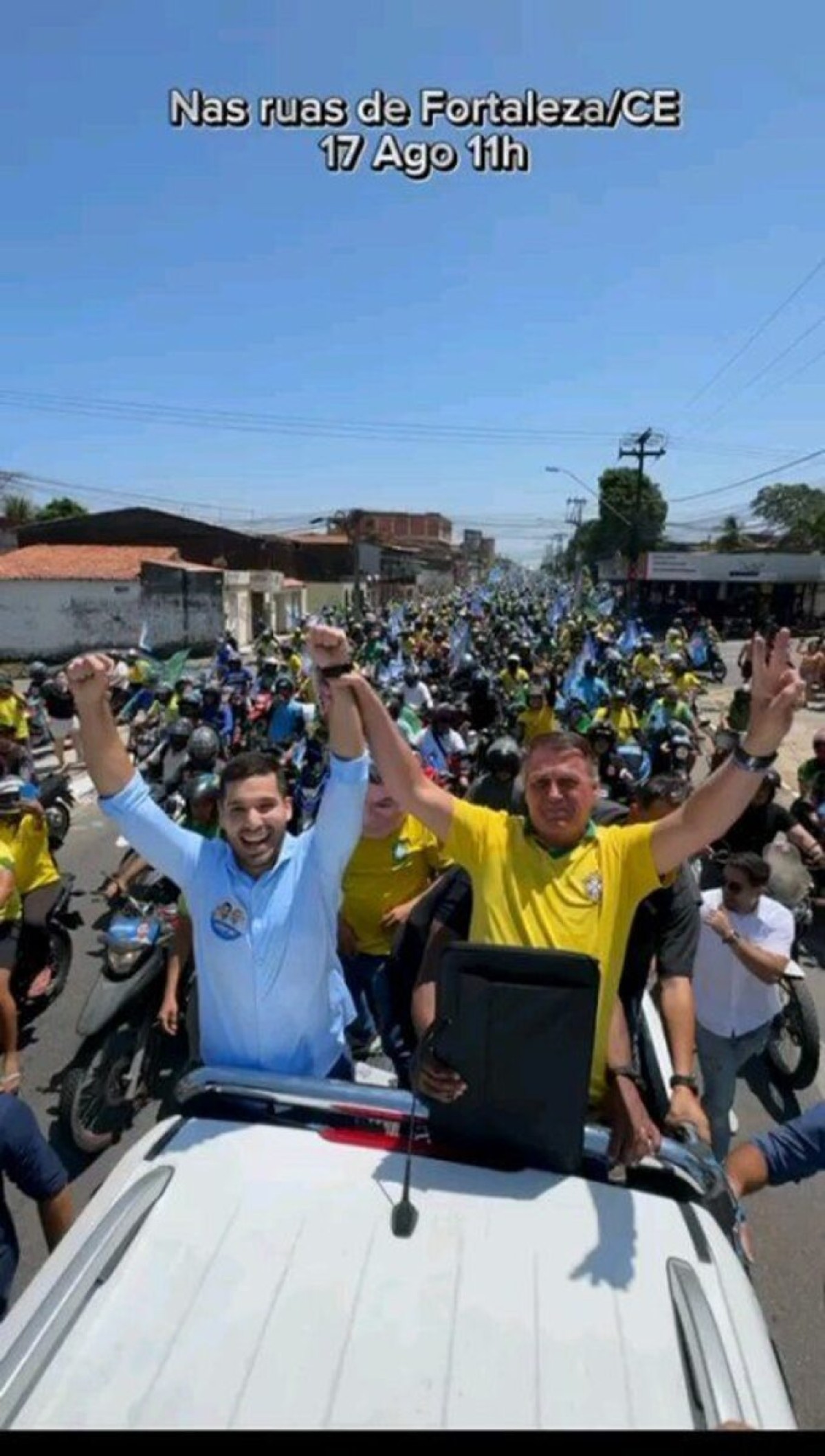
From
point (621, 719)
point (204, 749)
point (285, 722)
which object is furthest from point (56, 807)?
point (621, 719)

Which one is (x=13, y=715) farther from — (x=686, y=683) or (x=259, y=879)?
(x=686, y=683)

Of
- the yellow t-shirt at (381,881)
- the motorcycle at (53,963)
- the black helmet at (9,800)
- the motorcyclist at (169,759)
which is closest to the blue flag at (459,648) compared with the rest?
the motorcyclist at (169,759)

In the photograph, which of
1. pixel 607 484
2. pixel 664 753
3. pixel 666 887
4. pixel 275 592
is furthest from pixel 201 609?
pixel 607 484

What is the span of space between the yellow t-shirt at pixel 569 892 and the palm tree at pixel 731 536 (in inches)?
2408

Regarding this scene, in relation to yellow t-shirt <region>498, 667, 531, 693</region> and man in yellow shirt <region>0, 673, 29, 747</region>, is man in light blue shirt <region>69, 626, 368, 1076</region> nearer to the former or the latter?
man in yellow shirt <region>0, 673, 29, 747</region>

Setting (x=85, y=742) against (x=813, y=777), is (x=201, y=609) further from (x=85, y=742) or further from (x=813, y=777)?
(x=85, y=742)

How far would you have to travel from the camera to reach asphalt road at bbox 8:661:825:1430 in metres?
2.95

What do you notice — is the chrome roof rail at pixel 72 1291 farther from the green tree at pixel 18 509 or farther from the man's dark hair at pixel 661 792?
the green tree at pixel 18 509

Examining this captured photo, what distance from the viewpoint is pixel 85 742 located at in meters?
2.44

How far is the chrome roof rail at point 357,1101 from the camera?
6.30 feet

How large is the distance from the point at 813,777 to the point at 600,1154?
633cm

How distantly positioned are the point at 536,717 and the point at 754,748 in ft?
24.2

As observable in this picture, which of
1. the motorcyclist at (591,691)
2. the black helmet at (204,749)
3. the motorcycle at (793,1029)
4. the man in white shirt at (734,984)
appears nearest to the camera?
the man in white shirt at (734,984)

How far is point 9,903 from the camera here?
4523 mm
